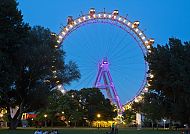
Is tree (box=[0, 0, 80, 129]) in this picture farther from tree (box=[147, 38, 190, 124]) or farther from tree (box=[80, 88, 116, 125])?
tree (box=[80, 88, 116, 125])

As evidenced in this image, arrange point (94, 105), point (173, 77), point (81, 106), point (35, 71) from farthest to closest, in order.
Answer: point (94, 105)
point (81, 106)
point (173, 77)
point (35, 71)

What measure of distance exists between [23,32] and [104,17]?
37904 millimetres

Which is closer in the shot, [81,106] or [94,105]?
[81,106]

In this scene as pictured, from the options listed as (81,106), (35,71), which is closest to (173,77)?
(35,71)

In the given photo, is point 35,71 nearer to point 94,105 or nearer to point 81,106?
point 81,106

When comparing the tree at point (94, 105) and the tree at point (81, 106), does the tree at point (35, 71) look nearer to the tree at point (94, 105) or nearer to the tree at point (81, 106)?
the tree at point (81, 106)

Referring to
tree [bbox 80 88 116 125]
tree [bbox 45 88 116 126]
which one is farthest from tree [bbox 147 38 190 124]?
tree [bbox 80 88 116 125]

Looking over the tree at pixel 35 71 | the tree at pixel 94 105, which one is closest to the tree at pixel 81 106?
the tree at pixel 94 105

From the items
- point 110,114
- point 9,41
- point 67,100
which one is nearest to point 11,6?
point 9,41

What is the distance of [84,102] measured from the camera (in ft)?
341

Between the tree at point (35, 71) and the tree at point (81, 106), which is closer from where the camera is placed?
the tree at point (35, 71)

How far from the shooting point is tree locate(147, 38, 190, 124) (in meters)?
51.6

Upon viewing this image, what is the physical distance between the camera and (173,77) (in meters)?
52.7

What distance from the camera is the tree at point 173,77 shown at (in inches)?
2030
